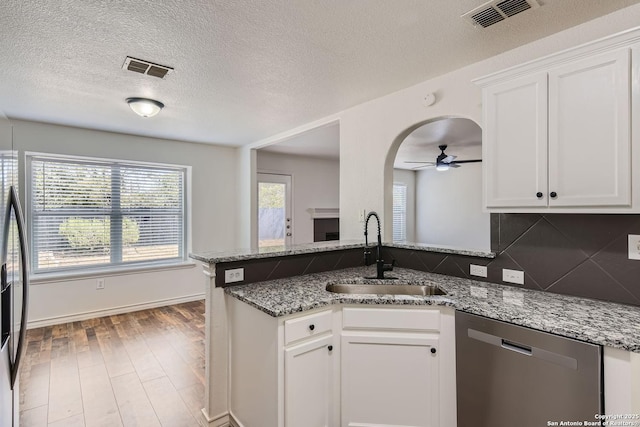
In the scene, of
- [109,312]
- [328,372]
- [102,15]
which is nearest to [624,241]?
[328,372]

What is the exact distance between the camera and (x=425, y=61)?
7.59ft

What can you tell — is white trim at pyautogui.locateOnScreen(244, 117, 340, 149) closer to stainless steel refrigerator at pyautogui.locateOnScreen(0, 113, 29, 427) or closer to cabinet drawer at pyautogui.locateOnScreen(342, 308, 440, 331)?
cabinet drawer at pyautogui.locateOnScreen(342, 308, 440, 331)

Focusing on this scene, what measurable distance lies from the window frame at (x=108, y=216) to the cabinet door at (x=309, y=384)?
365 centimetres

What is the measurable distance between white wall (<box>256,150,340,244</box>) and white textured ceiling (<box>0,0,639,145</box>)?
2.63 meters

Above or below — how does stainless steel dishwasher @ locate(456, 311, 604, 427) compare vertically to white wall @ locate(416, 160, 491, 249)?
below

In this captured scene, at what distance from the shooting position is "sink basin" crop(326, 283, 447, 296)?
86.3 inches

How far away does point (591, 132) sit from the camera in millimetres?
1585

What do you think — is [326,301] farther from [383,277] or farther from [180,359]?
[180,359]

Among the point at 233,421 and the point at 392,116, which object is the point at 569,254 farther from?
the point at 233,421

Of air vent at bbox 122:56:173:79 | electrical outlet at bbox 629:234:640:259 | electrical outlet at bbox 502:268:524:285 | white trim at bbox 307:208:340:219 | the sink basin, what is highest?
air vent at bbox 122:56:173:79

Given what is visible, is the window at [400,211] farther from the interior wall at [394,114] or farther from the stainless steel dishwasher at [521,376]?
the stainless steel dishwasher at [521,376]

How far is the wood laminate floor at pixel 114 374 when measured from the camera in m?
2.16

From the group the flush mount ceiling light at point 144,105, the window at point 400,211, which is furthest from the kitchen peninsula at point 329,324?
the window at point 400,211

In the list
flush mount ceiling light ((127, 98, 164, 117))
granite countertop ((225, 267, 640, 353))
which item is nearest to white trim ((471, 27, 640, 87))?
granite countertop ((225, 267, 640, 353))
